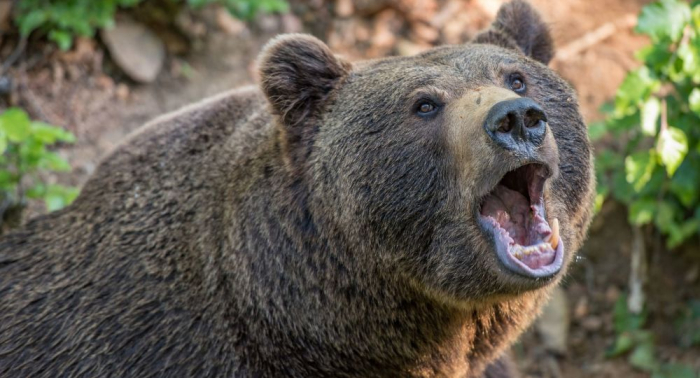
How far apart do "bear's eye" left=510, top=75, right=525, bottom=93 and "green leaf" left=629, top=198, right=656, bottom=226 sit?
2.84 m

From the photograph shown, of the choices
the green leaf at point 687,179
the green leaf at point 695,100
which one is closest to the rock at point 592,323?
the green leaf at point 687,179

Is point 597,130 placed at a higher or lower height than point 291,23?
lower

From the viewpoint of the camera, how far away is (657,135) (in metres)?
6.19

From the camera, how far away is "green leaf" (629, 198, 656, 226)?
6547 millimetres

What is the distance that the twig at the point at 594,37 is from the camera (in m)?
8.24

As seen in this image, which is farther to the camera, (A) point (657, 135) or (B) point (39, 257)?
(A) point (657, 135)

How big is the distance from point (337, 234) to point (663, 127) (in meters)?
2.90

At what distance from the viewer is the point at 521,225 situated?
3902 mm

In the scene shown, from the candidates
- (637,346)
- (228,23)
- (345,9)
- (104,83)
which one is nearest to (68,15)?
(104,83)

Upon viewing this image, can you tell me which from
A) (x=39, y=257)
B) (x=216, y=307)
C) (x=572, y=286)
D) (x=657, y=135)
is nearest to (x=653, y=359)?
(x=572, y=286)

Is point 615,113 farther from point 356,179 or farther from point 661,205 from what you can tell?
point 356,179

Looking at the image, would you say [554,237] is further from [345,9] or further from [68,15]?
[345,9]

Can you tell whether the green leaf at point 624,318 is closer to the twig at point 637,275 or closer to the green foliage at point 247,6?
the twig at point 637,275

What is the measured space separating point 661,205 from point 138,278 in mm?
4094
